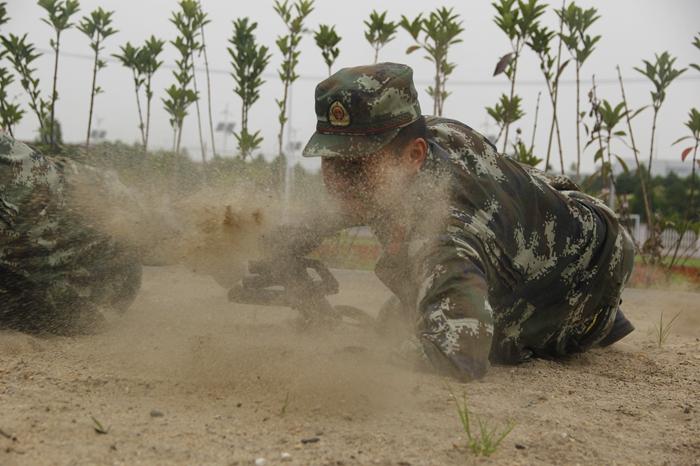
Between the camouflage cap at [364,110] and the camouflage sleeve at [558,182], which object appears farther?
the camouflage sleeve at [558,182]

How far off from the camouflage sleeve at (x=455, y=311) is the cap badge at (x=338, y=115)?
1.79ft

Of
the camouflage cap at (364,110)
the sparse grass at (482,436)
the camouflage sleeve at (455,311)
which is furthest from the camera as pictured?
the camouflage cap at (364,110)

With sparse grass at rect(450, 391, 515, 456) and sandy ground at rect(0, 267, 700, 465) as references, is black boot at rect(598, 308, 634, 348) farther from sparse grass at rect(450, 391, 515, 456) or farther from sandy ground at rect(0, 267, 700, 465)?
sparse grass at rect(450, 391, 515, 456)

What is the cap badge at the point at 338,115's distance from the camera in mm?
2629

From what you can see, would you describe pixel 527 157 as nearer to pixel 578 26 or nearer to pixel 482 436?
pixel 578 26

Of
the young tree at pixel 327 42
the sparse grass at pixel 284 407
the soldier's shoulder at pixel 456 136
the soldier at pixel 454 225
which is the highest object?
the young tree at pixel 327 42

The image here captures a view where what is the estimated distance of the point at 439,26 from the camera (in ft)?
20.1

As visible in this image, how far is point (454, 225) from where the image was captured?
2.51 meters

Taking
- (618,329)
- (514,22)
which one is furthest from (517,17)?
(618,329)

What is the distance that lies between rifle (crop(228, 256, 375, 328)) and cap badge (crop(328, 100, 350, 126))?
768mm

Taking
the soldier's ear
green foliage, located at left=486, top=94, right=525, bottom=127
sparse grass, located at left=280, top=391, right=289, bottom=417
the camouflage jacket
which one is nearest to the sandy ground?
sparse grass, located at left=280, top=391, right=289, bottom=417

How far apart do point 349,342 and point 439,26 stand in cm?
368

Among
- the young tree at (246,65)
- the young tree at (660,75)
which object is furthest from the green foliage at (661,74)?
the young tree at (246,65)

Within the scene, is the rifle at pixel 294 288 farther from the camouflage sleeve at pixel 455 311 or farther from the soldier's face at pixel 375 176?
the camouflage sleeve at pixel 455 311
